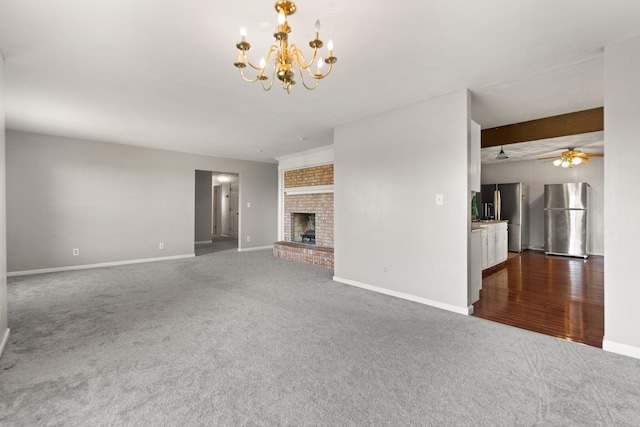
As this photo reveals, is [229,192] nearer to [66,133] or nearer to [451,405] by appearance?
[66,133]

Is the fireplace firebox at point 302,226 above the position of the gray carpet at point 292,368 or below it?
above

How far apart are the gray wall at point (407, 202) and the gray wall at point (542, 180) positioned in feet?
13.1

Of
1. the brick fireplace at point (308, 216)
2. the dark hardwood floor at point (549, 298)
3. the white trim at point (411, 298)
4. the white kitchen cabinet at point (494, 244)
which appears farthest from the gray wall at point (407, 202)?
the white kitchen cabinet at point (494, 244)

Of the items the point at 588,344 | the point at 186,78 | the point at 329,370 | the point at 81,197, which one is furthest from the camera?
the point at 81,197

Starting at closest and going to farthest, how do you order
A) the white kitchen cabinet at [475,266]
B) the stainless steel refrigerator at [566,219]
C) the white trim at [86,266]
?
the white kitchen cabinet at [475,266]
the white trim at [86,266]
the stainless steel refrigerator at [566,219]

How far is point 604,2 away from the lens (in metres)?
1.94

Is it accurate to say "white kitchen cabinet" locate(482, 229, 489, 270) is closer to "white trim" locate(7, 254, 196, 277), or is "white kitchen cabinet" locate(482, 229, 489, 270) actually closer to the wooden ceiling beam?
the wooden ceiling beam

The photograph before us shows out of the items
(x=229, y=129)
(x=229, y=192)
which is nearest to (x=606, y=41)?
(x=229, y=129)

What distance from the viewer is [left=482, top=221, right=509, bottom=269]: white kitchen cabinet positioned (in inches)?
219

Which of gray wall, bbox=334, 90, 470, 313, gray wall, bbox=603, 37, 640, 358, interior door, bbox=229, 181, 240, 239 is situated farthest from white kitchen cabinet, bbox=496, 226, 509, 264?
interior door, bbox=229, 181, 240, 239

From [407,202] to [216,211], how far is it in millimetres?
9819

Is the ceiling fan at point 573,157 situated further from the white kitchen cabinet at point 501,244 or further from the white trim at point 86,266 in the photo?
the white trim at point 86,266

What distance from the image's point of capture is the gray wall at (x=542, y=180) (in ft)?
23.6

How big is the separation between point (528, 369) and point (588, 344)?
88 cm
